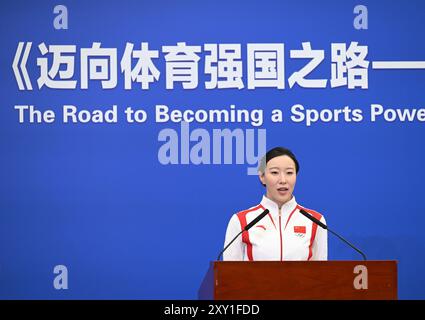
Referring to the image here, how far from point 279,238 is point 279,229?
2.0 inches

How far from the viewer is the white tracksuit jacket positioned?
3518mm

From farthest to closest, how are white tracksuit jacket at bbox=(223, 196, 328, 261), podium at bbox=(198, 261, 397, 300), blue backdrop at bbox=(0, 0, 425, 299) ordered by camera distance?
1. blue backdrop at bbox=(0, 0, 425, 299)
2. white tracksuit jacket at bbox=(223, 196, 328, 261)
3. podium at bbox=(198, 261, 397, 300)

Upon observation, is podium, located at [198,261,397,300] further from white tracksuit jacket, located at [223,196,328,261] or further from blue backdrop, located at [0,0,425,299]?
blue backdrop, located at [0,0,425,299]

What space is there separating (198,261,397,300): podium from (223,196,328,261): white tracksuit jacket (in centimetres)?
71

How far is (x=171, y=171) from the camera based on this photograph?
4.32 meters

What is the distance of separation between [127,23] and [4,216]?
1.29 meters

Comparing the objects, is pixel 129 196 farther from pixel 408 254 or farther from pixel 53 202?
pixel 408 254

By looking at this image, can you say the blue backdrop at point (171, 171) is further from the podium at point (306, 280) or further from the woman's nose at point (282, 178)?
the podium at point (306, 280)

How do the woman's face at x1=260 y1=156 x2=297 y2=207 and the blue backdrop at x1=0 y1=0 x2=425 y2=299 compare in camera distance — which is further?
the blue backdrop at x1=0 y1=0 x2=425 y2=299

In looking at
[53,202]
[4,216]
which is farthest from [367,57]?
[4,216]

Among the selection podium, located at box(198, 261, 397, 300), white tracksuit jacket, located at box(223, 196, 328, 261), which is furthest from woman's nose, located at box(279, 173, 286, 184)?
podium, located at box(198, 261, 397, 300)

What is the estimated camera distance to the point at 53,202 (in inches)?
170

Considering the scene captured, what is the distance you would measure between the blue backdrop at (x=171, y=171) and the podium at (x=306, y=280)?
1.50m

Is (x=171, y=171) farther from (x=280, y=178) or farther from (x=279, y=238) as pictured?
(x=279, y=238)
